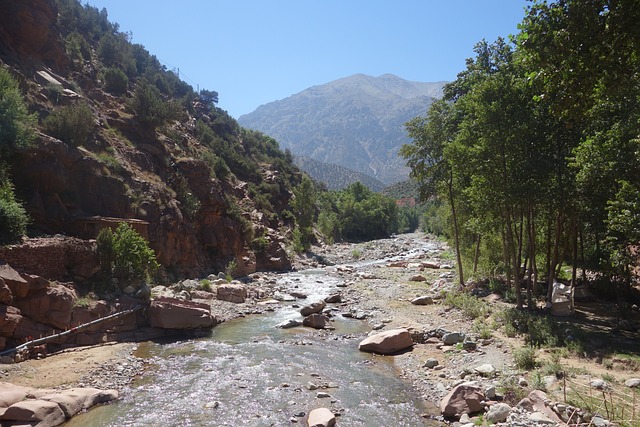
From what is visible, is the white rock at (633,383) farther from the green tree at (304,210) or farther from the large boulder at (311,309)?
the green tree at (304,210)

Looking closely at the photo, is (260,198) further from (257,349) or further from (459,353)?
(459,353)

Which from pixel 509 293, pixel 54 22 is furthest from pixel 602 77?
pixel 54 22

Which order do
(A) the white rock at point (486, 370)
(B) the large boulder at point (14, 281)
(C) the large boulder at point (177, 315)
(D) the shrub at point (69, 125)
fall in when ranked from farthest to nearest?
(D) the shrub at point (69, 125) → (C) the large boulder at point (177, 315) → (B) the large boulder at point (14, 281) → (A) the white rock at point (486, 370)

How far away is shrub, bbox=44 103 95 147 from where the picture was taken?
88.9 feet

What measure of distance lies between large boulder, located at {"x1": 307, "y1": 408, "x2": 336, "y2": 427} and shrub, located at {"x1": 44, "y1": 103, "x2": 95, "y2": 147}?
25.9 meters

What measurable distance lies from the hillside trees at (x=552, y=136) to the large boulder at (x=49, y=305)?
1789cm

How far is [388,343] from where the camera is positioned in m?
17.2

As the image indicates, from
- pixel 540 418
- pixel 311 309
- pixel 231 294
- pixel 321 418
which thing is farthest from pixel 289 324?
pixel 540 418

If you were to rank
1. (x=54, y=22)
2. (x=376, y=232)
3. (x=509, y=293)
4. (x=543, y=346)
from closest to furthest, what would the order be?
Answer: (x=543, y=346)
(x=509, y=293)
(x=54, y=22)
(x=376, y=232)

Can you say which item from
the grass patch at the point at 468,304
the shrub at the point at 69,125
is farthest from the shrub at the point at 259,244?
the grass patch at the point at 468,304

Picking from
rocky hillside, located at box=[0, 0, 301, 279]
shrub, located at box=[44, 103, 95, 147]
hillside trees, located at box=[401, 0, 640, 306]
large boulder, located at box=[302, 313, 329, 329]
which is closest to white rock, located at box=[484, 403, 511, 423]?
hillside trees, located at box=[401, 0, 640, 306]

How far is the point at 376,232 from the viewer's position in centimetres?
9756

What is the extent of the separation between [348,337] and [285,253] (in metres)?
28.1

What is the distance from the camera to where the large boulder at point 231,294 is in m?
26.9
